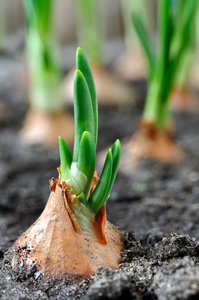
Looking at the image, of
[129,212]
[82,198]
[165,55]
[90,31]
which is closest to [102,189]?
[82,198]

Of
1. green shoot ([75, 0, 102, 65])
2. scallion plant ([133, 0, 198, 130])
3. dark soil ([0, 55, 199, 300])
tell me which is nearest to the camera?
dark soil ([0, 55, 199, 300])

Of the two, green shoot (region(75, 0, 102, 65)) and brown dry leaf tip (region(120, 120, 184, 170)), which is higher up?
green shoot (region(75, 0, 102, 65))

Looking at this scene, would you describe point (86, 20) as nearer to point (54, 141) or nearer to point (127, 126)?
point (127, 126)

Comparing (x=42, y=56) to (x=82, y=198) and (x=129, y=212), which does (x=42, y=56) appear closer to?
(x=129, y=212)

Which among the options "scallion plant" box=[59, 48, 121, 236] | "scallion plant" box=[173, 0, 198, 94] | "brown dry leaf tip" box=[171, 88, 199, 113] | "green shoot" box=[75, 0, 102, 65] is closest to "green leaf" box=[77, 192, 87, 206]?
"scallion plant" box=[59, 48, 121, 236]

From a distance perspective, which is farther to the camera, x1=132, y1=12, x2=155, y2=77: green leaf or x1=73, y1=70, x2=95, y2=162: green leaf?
x1=132, y1=12, x2=155, y2=77: green leaf

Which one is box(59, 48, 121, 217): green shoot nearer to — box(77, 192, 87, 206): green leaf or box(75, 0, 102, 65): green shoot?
box(77, 192, 87, 206): green leaf

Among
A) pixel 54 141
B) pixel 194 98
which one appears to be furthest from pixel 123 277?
pixel 194 98
